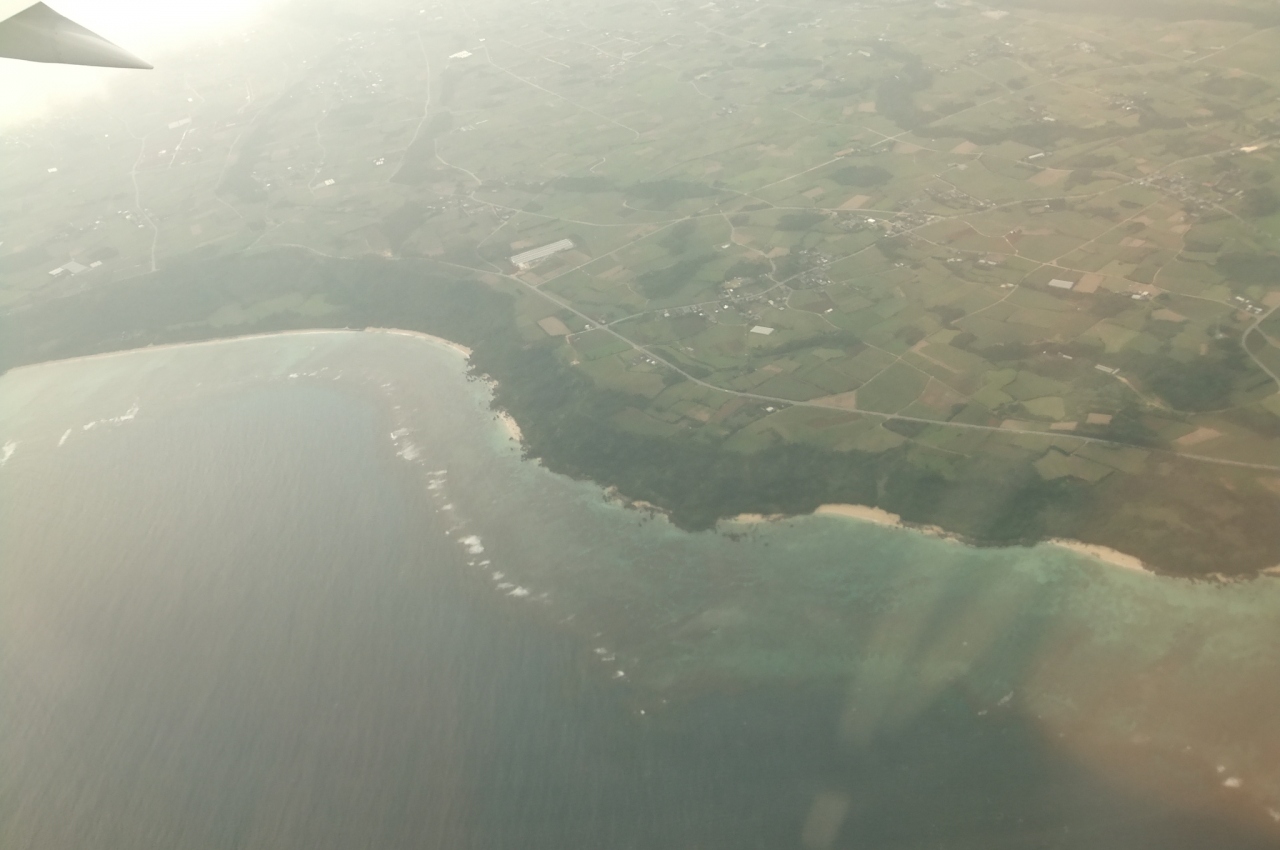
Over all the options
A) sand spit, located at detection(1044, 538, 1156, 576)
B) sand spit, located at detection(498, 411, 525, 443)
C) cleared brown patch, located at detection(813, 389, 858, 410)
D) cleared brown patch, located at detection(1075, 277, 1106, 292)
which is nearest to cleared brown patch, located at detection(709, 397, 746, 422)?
cleared brown patch, located at detection(813, 389, 858, 410)

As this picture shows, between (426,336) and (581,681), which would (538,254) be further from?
(581,681)

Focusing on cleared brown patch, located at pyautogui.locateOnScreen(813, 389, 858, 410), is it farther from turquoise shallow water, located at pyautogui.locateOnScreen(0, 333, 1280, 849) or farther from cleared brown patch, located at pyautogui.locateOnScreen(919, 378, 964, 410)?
turquoise shallow water, located at pyautogui.locateOnScreen(0, 333, 1280, 849)

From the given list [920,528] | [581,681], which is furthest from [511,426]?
[920,528]

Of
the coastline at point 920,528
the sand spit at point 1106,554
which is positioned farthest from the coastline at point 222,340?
the sand spit at point 1106,554

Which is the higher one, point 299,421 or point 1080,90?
point 1080,90

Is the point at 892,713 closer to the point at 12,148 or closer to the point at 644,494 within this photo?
the point at 644,494

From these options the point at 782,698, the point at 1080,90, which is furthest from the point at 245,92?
the point at 782,698

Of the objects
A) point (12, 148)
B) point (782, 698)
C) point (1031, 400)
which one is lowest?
point (12, 148)

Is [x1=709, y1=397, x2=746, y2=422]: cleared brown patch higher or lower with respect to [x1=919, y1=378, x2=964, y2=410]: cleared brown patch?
lower
